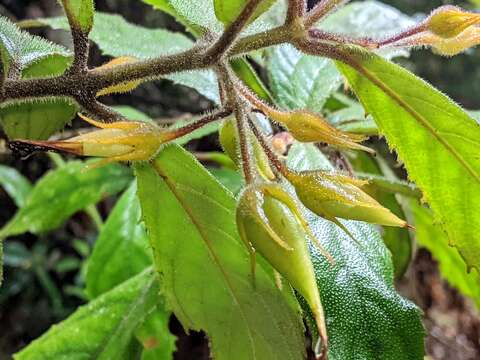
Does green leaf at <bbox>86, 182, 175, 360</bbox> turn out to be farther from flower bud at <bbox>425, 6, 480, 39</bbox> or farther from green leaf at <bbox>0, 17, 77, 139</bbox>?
flower bud at <bbox>425, 6, 480, 39</bbox>

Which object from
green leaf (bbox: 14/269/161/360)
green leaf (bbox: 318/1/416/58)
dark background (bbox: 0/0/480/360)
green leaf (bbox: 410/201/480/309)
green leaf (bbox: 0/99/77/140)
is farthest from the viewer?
dark background (bbox: 0/0/480/360)

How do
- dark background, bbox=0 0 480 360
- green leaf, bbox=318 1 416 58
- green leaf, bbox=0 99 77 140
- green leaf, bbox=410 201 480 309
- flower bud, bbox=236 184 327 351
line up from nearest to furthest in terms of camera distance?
flower bud, bbox=236 184 327 351 < green leaf, bbox=0 99 77 140 < green leaf, bbox=410 201 480 309 < green leaf, bbox=318 1 416 58 < dark background, bbox=0 0 480 360

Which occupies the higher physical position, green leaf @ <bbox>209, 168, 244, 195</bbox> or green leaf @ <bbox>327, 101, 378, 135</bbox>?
green leaf @ <bbox>327, 101, 378, 135</bbox>

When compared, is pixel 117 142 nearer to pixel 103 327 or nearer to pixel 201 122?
pixel 201 122

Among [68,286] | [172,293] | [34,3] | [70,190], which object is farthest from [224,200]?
[68,286]

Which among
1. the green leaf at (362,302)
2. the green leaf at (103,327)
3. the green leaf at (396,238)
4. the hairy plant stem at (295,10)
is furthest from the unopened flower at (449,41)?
the green leaf at (103,327)

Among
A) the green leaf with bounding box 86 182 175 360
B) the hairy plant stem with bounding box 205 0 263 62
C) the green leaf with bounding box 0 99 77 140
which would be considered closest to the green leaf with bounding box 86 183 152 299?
the green leaf with bounding box 86 182 175 360
